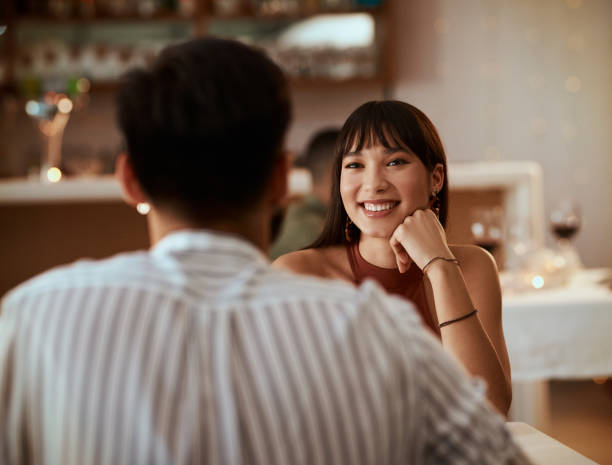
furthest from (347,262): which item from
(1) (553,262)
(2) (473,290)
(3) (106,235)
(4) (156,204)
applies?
(3) (106,235)

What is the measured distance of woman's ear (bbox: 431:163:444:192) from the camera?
3.94 feet

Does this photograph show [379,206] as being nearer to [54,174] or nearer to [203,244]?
[203,244]

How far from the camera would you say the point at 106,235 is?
126 inches

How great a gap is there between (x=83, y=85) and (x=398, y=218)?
11.0 ft

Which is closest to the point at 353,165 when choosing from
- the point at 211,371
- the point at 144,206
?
the point at 144,206

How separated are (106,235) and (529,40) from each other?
287 cm

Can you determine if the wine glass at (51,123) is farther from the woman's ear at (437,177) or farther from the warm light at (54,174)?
the woman's ear at (437,177)

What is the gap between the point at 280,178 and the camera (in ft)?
2.25

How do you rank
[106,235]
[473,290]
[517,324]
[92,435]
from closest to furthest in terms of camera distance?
[92,435] → [473,290] → [517,324] → [106,235]

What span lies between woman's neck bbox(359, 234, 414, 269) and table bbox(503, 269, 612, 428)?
82 centimetres

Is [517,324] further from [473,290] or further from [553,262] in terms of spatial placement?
[473,290]

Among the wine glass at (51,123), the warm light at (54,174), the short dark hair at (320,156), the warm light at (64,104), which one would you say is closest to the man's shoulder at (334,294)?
the short dark hair at (320,156)

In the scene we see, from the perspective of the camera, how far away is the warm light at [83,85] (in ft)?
13.6

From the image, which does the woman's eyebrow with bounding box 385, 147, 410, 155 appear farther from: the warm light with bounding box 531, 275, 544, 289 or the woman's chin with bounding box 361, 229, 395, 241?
the warm light with bounding box 531, 275, 544, 289
